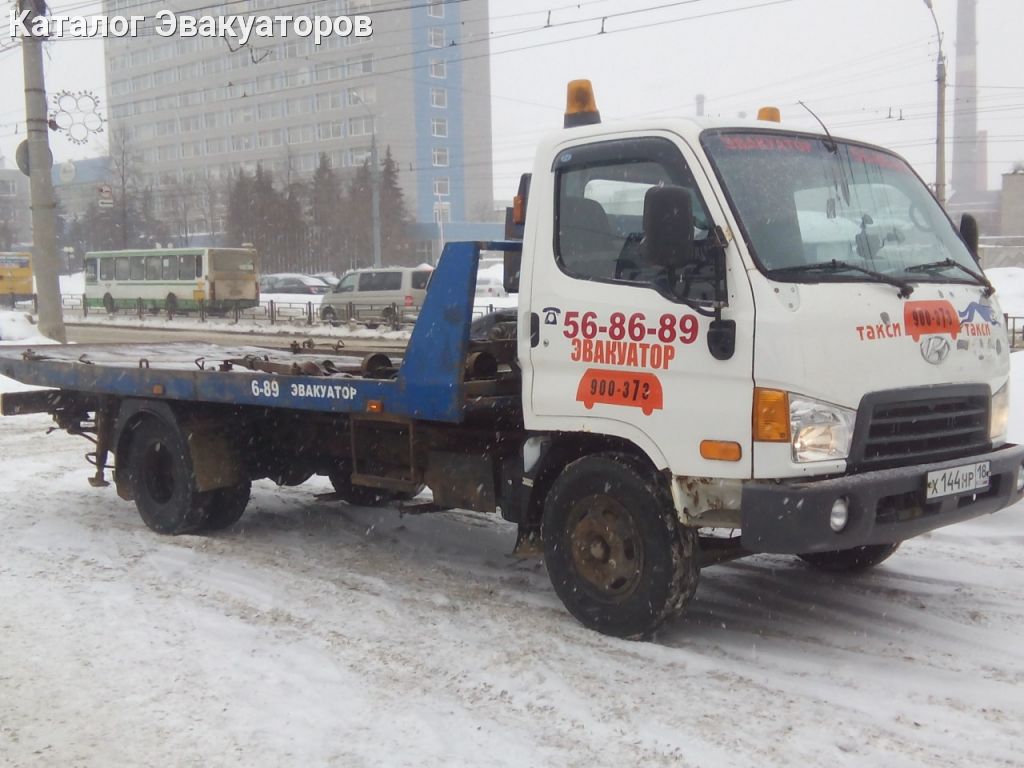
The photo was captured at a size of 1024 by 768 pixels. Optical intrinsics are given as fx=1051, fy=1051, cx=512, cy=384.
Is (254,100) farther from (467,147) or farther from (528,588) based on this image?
(528,588)

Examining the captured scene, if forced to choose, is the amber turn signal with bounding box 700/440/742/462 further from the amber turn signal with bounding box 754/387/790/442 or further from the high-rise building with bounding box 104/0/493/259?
the high-rise building with bounding box 104/0/493/259

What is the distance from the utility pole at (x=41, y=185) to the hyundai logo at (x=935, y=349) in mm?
16097

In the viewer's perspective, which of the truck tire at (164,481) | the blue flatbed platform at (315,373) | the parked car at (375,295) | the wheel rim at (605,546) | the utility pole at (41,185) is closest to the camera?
the wheel rim at (605,546)

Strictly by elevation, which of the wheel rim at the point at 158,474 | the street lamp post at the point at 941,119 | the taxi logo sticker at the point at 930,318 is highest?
the street lamp post at the point at 941,119

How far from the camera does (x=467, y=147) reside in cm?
9944

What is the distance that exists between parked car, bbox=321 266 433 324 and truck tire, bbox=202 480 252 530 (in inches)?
895

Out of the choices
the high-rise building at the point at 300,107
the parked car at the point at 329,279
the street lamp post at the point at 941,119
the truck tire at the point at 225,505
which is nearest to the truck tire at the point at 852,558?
the truck tire at the point at 225,505

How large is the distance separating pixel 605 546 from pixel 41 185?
1564cm

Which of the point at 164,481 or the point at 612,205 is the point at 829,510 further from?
the point at 164,481

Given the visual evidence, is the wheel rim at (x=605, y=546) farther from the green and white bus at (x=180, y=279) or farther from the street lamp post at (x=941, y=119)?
the green and white bus at (x=180, y=279)

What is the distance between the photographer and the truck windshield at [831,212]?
461 centimetres

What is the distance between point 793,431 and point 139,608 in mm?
3471

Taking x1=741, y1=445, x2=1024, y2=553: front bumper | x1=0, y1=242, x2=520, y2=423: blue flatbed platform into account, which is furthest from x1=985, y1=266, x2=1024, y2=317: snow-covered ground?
x1=741, y1=445, x2=1024, y2=553: front bumper

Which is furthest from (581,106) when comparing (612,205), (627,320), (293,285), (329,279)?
(329,279)
